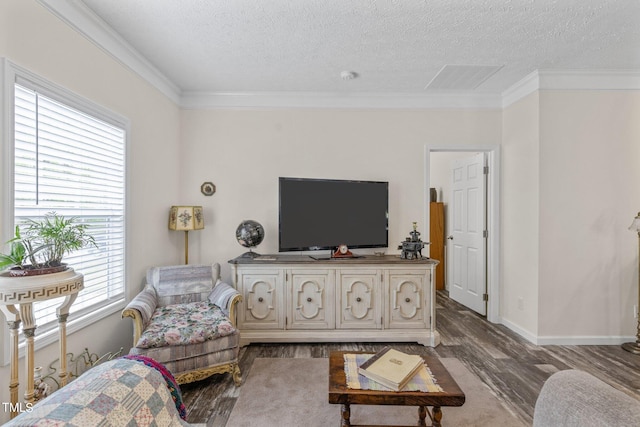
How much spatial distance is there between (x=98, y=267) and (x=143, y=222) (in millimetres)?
655

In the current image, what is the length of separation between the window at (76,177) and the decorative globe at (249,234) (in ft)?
3.54

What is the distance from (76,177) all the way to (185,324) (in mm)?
1269

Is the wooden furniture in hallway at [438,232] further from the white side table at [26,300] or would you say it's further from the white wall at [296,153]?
the white side table at [26,300]

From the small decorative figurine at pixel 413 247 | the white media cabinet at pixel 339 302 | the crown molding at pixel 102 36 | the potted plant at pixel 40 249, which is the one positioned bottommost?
the white media cabinet at pixel 339 302

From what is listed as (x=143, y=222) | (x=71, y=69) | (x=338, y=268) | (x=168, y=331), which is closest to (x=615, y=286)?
(x=338, y=268)

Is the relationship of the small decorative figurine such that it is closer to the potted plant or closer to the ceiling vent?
the ceiling vent

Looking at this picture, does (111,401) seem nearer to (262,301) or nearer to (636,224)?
(262,301)

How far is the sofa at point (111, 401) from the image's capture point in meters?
0.75

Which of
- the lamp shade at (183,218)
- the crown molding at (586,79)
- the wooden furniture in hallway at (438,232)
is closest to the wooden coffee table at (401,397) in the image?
the lamp shade at (183,218)

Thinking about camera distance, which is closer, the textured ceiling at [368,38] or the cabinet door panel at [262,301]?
the textured ceiling at [368,38]

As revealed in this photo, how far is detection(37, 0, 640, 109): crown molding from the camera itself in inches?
108

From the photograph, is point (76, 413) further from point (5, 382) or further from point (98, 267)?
point (98, 267)

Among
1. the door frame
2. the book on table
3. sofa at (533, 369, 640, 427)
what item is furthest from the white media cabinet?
sofa at (533, 369, 640, 427)

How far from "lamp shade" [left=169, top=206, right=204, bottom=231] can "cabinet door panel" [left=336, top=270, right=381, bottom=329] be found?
62.9 inches
